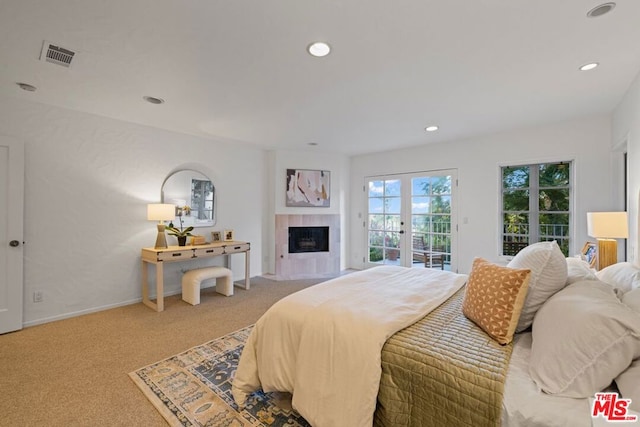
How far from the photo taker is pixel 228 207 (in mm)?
4781

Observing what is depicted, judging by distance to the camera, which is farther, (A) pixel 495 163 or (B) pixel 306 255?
(B) pixel 306 255

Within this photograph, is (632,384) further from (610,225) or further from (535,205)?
(535,205)

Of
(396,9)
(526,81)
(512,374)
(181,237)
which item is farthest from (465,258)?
(181,237)

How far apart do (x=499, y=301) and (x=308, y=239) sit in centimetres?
425

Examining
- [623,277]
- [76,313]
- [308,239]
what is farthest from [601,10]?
[76,313]

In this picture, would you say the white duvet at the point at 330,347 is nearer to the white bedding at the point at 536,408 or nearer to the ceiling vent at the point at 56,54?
the white bedding at the point at 536,408

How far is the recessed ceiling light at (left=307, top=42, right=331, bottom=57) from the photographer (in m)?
1.93

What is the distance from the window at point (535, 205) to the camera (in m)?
3.82

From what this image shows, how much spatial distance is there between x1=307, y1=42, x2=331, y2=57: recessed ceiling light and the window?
11.7ft

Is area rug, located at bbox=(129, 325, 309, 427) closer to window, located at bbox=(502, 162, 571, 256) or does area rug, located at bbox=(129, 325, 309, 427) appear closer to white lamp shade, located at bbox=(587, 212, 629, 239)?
white lamp shade, located at bbox=(587, 212, 629, 239)

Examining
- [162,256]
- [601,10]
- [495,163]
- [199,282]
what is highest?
[601,10]

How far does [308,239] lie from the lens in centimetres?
554

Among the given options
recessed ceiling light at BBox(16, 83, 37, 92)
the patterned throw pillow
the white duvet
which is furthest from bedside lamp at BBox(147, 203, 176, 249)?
the patterned throw pillow

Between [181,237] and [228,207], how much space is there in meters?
1.04
